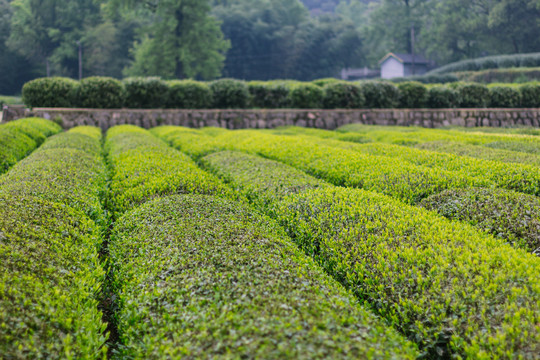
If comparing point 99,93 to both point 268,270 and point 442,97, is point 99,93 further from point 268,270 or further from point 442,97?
point 268,270

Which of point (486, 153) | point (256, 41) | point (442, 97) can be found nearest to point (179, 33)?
point (256, 41)

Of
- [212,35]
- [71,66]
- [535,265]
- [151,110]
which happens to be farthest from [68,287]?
[71,66]

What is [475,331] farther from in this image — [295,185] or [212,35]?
[212,35]

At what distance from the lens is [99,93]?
1612cm

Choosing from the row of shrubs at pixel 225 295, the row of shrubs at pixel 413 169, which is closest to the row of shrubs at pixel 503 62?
the row of shrubs at pixel 413 169

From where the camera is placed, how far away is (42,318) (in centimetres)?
220

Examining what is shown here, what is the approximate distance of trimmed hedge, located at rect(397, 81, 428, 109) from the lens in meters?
18.4

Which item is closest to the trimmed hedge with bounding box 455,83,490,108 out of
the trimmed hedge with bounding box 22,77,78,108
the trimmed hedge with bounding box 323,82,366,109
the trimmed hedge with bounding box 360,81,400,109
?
the trimmed hedge with bounding box 360,81,400,109

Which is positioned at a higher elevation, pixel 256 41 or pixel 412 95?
pixel 256 41

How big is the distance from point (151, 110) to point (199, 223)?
13662 millimetres

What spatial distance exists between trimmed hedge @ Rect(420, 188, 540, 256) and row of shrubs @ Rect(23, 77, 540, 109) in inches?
540

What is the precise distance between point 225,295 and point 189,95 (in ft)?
50.6

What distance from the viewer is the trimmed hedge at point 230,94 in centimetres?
1720

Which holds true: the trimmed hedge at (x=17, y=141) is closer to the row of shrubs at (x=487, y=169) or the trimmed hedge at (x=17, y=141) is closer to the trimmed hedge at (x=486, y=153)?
the row of shrubs at (x=487, y=169)
